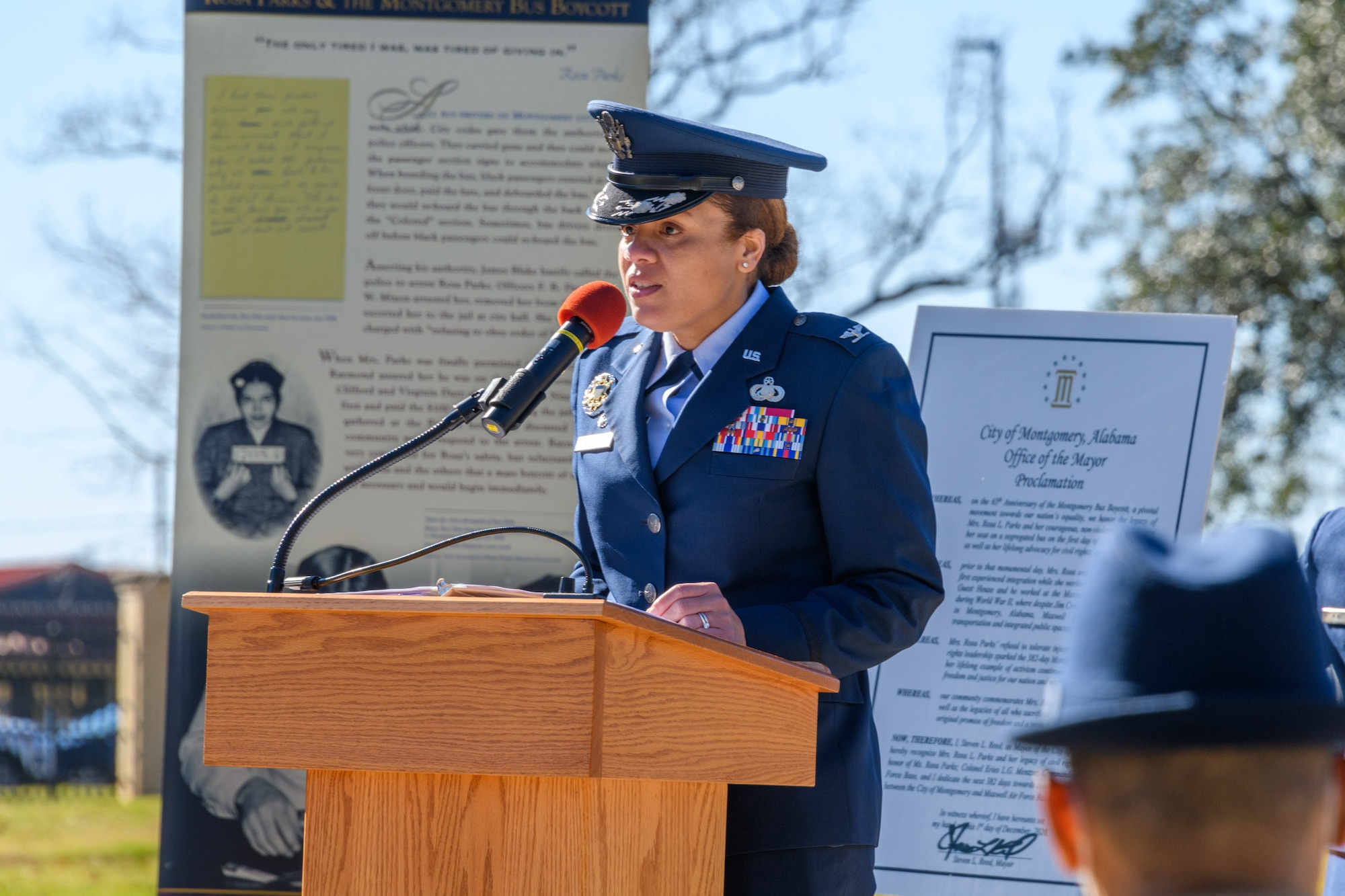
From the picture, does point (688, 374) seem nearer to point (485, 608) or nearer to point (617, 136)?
point (617, 136)

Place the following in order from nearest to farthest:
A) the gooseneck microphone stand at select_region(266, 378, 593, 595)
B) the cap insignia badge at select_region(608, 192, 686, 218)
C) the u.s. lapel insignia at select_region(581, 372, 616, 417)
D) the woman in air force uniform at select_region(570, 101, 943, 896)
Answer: the gooseneck microphone stand at select_region(266, 378, 593, 595)
the woman in air force uniform at select_region(570, 101, 943, 896)
the cap insignia badge at select_region(608, 192, 686, 218)
the u.s. lapel insignia at select_region(581, 372, 616, 417)

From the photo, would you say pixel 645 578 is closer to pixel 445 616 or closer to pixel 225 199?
pixel 445 616

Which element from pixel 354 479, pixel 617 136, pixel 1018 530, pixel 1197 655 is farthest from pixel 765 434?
pixel 1018 530

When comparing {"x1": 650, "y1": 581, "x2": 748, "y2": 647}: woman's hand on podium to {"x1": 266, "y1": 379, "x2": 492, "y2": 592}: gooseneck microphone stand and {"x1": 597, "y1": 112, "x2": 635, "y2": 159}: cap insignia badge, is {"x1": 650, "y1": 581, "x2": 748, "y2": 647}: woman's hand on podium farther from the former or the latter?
{"x1": 597, "y1": 112, "x2": 635, "y2": 159}: cap insignia badge

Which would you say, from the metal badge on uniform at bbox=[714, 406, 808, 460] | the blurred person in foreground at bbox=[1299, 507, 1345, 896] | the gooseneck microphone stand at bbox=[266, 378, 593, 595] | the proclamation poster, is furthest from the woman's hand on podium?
the proclamation poster

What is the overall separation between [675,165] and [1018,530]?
69.7 inches

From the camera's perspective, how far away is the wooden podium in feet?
6.05

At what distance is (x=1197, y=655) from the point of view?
3.56 feet

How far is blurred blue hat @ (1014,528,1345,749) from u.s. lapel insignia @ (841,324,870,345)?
1516 millimetres

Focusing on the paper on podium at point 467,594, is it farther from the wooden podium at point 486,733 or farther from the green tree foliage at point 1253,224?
the green tree foliage at point 1253,224

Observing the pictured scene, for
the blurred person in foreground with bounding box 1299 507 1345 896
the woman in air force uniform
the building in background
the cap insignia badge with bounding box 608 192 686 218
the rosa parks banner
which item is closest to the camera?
the woman in air force uniform

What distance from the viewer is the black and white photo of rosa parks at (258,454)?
14.0 ft

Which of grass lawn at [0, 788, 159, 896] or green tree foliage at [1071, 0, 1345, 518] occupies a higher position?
green tree foliage at [1071, 0, 1345, 518]

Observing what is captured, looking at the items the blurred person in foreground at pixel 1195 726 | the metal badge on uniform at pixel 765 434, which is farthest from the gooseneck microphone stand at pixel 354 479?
the blurred person in foreground at pixel 1195 726
